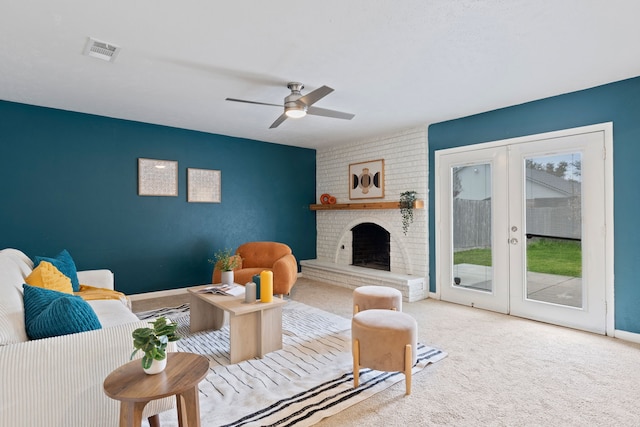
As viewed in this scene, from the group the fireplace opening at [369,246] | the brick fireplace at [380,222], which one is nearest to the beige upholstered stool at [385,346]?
the brick fireplace at [380,222]

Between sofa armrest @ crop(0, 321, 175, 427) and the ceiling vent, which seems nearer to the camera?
sofa armrest @ crop(0, 321, 175, 427)

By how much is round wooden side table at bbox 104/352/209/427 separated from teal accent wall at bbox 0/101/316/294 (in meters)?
3.46

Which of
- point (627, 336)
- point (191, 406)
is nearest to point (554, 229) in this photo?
point (627, 336)

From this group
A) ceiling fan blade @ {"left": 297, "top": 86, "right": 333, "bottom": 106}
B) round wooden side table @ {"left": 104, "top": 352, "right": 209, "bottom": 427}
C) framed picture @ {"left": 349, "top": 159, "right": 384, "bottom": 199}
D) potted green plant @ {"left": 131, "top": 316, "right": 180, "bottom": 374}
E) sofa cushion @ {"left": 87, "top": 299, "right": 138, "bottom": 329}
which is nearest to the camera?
round wooden side table @ {"left": 104, "top": 352, "right": 209, "bottom": 427}

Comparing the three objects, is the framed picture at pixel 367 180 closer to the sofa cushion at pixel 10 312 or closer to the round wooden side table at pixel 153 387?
the round wooden side table at pixel 153 387

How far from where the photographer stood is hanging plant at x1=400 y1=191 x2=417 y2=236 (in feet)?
15.6

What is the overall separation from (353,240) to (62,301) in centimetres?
463

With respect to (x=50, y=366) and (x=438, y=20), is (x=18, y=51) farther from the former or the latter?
(x=438, y=20)

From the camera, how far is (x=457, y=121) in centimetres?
436

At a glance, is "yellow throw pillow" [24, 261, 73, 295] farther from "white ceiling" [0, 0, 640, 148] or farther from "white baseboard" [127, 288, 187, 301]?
"white baseboard" [127, 288, 187, 301]

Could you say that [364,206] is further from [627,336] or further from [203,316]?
[627,336]

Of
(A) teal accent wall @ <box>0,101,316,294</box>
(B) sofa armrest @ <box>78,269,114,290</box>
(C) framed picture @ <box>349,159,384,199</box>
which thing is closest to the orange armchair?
(A) teal accent wall @ <box>0,101,316,294</box>

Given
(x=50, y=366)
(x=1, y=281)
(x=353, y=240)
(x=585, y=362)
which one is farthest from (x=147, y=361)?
(x=353, y=240)

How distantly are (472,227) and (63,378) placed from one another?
4.20 meters
